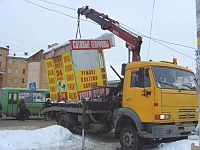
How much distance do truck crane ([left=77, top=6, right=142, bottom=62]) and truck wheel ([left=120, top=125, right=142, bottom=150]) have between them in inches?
147

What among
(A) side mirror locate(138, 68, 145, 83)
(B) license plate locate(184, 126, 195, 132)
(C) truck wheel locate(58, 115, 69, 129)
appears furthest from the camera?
(C) truck wheel locate(58, 115, 69, 129)

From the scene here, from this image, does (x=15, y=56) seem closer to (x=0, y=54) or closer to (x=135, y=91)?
(x=0, y=54)

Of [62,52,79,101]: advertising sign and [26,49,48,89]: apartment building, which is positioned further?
[26,49,48,89]: apartment building

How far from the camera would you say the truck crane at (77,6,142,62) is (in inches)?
442

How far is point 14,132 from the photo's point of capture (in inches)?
392

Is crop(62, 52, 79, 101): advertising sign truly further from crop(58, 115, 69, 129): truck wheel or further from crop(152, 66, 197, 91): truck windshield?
crop(152, 66, 197, 91): truck windshield

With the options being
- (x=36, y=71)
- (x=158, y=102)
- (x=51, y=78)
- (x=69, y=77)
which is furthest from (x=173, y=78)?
(x=36, y=71)

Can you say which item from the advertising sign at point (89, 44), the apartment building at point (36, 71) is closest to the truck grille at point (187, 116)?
the advertising sign at point (89, 44)

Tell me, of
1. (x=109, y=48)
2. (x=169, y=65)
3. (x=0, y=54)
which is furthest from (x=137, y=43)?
(x=0, y=54)

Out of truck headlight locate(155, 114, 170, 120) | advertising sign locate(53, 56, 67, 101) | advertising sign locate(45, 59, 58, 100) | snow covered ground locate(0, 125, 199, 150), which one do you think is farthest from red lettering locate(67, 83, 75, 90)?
truck headlight locate(155, 114, 170, 120)

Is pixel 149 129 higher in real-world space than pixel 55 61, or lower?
lower

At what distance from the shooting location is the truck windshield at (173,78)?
754cm

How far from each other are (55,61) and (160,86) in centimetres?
630

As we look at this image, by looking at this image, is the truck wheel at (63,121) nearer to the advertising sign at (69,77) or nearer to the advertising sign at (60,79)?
the advertising sign at (60,79)
